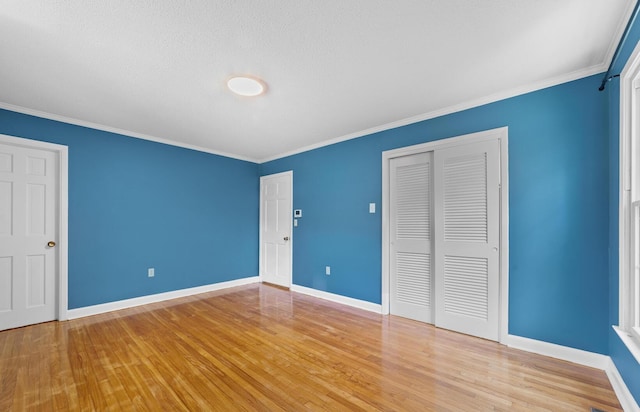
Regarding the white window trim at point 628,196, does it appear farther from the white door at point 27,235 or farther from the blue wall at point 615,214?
the white door at point 27,235

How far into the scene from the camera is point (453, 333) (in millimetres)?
2914

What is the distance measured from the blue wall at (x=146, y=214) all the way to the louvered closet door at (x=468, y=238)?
11.6 feet

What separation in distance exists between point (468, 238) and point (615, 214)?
109cm

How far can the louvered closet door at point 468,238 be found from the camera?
8.92ft

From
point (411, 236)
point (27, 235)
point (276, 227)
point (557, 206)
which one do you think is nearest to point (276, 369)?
point (411, 236)

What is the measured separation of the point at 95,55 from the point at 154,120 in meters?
1.43

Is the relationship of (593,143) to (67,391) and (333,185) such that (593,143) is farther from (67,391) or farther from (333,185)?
(67,391)

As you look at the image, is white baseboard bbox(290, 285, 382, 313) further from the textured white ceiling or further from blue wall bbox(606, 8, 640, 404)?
the textured white ceiling

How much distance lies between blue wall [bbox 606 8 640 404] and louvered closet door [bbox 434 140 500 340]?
2.51ft

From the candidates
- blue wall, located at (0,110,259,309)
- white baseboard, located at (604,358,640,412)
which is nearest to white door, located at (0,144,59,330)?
blue wall, located at (0,110,259,309)

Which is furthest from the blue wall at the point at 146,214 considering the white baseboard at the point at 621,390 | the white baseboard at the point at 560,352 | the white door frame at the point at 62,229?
the white baseboard at the point at 621,390

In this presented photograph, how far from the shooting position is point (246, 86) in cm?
253

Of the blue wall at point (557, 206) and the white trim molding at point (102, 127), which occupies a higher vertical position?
the white trim molding at point (102, 127)

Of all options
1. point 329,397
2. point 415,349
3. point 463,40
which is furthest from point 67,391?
point 463,40
